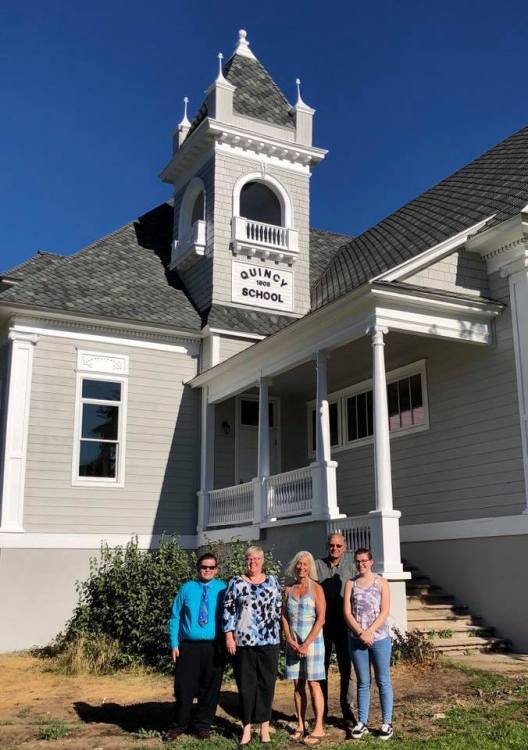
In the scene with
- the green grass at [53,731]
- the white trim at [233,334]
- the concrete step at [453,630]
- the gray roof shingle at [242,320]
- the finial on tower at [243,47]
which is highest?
the finial on tower at [243,47]

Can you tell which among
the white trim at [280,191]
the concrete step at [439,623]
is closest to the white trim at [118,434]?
the white trim at [280,191]

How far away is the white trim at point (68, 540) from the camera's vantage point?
13539 millimetres

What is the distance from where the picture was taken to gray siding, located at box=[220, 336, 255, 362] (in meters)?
15.9

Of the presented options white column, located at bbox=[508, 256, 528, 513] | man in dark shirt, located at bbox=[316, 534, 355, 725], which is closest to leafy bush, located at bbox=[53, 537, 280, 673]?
man in dark shirt, located at bbox=[316, 534, 355, 725]

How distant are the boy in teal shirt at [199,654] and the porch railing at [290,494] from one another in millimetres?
5696

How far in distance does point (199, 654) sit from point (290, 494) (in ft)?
20.8

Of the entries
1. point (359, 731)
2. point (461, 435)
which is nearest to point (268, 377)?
point (461, 435)

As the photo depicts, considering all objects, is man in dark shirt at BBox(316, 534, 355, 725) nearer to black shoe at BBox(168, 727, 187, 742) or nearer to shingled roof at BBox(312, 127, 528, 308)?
black shoe at BBox(168, 727, 187, 742)

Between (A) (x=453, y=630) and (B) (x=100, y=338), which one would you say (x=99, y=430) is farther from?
(A) (x=453, y=630)

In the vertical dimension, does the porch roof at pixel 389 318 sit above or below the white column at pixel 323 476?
above

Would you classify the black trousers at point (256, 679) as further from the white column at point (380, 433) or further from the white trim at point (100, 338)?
the white trim at point (100, 338)

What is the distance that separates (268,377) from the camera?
45.6 feet

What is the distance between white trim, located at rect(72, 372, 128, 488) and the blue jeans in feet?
29.5

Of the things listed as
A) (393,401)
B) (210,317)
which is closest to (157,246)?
(210,317)
